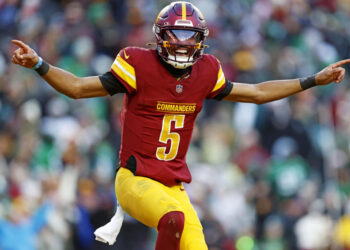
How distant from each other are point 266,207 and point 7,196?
12.5ft

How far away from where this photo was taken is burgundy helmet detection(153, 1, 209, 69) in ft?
22.2

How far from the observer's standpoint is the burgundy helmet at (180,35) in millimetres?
6766

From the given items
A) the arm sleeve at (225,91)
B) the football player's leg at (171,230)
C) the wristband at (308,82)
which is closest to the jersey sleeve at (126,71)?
the arm sleeve at (225,91)

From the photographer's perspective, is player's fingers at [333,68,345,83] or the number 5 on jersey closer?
the number 5 on jersey

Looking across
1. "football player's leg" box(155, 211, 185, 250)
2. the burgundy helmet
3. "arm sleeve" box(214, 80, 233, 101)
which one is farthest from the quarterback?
"football player's leg" box(155, 211, 185, 250)

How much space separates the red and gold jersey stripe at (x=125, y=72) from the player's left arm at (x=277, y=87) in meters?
0.96

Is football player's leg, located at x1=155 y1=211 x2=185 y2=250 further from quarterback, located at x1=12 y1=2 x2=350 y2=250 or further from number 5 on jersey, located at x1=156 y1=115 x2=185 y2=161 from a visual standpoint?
number 5 on jersey, located at x1=156 y1=115 x2=185 y2=161

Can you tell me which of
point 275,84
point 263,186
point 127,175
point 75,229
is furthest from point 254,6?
point 127,175

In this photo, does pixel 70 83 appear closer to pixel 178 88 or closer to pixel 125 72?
pixel 125 72

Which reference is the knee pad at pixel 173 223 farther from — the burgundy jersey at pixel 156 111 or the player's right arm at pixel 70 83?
the player's right arm at pixel 70 83

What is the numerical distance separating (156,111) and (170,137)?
26cm

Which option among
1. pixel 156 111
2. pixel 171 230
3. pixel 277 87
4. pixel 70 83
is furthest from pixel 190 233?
pixel 277 87

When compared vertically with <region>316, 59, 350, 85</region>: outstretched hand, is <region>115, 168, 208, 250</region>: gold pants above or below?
below

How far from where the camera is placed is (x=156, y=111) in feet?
22.5
